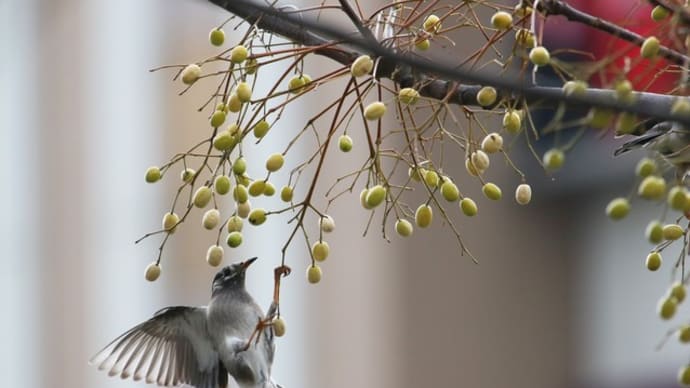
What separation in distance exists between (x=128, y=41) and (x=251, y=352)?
9.73 meters

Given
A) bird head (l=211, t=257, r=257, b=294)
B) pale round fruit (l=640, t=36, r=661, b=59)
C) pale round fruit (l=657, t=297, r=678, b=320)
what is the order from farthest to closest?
1. bird head (l=211, t=257, r=257, b=294)
2. pale round fruit (l=640, t=36, r=661, b=59)
3. pale round fruit (l=657, t=297, r=678, b=320)

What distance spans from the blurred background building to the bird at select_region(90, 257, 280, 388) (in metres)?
5.74

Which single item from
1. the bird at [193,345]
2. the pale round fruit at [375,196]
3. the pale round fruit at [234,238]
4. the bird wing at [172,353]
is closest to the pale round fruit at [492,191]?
the pale round fruit at [375,196]

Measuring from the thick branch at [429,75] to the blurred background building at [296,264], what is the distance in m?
6.89

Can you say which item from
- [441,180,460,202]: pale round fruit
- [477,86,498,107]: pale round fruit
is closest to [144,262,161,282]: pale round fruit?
[441,180,460,202]: pale round fruit

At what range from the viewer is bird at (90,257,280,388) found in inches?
145

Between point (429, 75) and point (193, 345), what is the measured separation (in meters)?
1.66

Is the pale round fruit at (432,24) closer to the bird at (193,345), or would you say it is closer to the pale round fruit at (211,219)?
the pale round fruit at (211,219)

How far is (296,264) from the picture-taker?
1086cm

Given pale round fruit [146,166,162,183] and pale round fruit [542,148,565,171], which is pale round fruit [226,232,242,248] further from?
pale round fruit [542,148,565,171]

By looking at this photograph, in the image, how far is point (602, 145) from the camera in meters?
9.87

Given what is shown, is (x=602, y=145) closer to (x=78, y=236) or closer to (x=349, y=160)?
(x=349, y=160)

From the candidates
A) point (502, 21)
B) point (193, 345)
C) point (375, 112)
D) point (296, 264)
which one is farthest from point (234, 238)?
point (296, 264)

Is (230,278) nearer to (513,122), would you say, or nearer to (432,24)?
(432,24)
